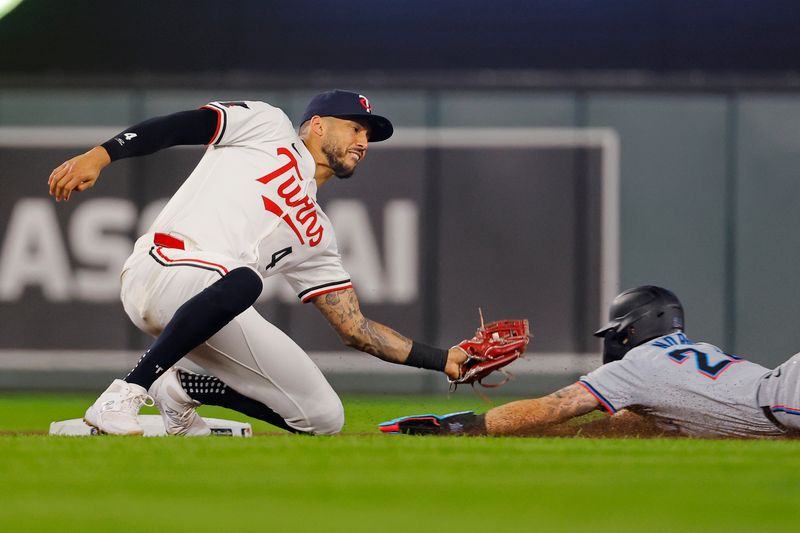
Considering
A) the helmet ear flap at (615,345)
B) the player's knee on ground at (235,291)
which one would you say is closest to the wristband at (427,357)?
the helmet ear flap at (615,345)

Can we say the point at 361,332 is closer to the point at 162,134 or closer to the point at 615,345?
the point at 615,345

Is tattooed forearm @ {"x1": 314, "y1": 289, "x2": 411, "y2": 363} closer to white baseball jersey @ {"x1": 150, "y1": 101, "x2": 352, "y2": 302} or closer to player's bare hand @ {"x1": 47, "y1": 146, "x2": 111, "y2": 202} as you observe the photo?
white baseball jersey @ {"x1": 150, "y1": 101, "x2": 352, "y2": 302}

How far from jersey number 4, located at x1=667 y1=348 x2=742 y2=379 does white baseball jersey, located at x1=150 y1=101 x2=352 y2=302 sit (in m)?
1.24

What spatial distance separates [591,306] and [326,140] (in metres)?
4.41

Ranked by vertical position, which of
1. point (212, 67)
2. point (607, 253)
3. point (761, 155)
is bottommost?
point (607, 253)

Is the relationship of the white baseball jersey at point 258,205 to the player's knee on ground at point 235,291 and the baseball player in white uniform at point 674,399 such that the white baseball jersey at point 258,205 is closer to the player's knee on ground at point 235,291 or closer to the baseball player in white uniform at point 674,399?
the player's knee on ground at point 235,291

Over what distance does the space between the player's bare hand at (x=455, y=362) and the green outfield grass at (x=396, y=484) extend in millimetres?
498

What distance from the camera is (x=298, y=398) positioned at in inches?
156

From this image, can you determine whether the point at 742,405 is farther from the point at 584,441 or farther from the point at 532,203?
the point at 532,203

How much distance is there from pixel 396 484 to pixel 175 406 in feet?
5.31

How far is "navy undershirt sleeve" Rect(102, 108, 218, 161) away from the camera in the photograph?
370cm

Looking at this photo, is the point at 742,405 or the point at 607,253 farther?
the point at 607,253

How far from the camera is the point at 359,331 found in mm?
4250

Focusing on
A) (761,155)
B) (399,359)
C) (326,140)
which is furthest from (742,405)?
(761,155)
